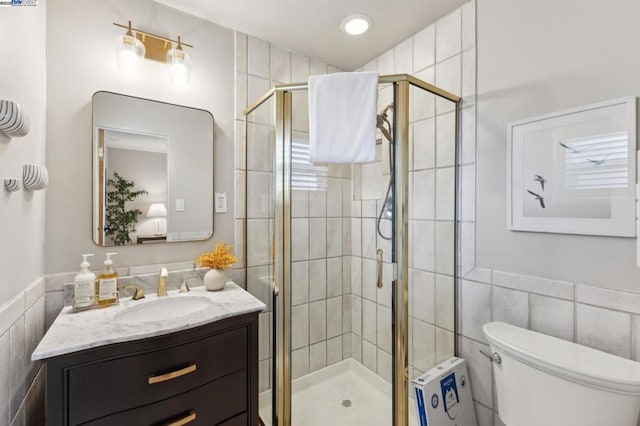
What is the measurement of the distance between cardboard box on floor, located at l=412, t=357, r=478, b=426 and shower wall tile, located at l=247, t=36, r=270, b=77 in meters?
1.99

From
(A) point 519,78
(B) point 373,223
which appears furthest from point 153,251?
(A) point 519,78

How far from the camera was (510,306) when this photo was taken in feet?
Result: 4.58

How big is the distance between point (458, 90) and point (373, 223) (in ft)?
2.89

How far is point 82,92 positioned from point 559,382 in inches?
92.2

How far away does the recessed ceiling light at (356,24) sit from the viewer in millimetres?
1659

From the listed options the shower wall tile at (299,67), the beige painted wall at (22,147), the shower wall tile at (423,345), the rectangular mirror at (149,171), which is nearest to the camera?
the beige painted wall at (22,147)

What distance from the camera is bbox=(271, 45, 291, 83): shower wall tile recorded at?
6.32 ft

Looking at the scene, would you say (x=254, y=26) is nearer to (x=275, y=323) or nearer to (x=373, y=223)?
(x=373, y=223)

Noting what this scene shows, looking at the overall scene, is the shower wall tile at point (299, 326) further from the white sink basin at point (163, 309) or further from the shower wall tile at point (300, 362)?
the white sink basin at point (163, 309)

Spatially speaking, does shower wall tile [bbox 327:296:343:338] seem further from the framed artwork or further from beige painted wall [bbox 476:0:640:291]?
the framed artwork

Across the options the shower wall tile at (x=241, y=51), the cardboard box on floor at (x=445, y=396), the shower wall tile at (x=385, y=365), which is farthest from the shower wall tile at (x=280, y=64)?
the cardboard box on floor at (x=445, y=396)

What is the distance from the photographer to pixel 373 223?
164 centimetres

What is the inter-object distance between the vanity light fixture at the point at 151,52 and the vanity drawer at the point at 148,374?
1.36 m

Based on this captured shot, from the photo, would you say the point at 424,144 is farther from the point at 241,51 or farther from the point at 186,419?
the point at 186,419
